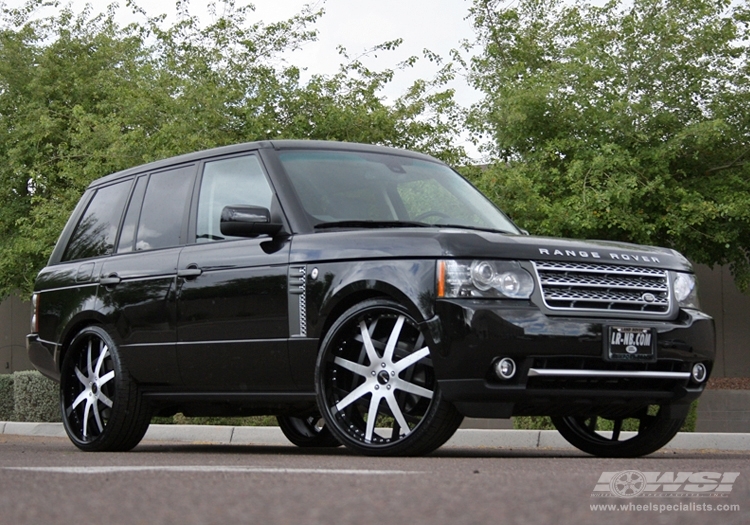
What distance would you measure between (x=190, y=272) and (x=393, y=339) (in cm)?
192

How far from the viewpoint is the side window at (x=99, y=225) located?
372 inches

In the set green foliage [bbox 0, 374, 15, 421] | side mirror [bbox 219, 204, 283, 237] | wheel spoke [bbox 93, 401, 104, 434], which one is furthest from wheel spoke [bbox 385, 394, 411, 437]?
green foliage [bbox 0, 374, 15, 421]

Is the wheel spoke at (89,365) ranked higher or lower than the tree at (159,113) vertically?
lower

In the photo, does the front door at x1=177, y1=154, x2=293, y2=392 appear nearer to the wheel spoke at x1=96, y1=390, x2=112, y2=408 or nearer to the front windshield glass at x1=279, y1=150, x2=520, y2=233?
the front windshield glass at x1=279, y1=150, x2=520, y2=233

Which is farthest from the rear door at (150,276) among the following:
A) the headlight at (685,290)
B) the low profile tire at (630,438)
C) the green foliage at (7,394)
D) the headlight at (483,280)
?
the green foliage at (7,394)

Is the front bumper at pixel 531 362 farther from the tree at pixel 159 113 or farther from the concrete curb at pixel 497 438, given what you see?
the tree at pixel 159 113

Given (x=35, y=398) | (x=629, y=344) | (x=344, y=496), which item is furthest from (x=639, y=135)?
(x=344, y=496)

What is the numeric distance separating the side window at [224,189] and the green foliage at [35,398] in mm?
9033

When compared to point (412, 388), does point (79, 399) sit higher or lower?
lower

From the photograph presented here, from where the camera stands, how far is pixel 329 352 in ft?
23.1

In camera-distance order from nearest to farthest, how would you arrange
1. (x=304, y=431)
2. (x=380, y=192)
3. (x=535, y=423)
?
(x=380, y=192), (x=304, y=431), (x=535, y=423)

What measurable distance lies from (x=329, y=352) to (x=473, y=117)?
12.8 m

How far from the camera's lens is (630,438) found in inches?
315

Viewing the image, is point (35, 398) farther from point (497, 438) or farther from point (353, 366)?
point (353, 366)
